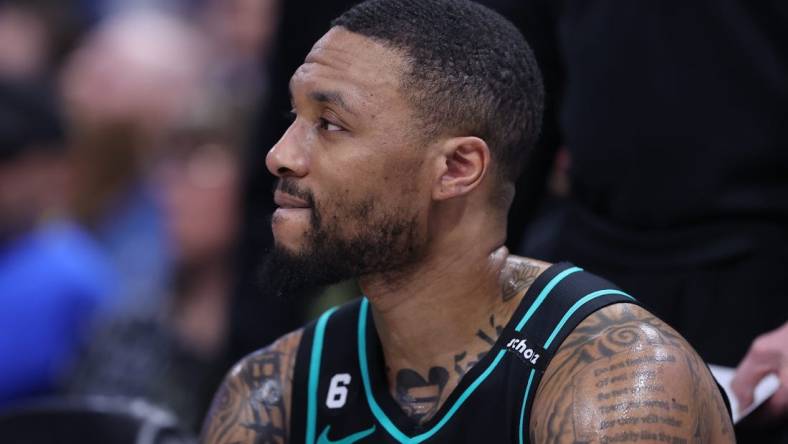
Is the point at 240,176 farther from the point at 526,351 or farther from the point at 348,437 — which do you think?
the point at 526,351

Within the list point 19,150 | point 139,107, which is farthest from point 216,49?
point 19,150

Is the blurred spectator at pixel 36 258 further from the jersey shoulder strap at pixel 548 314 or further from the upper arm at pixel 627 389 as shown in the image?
the upper arm at pixel 627 389

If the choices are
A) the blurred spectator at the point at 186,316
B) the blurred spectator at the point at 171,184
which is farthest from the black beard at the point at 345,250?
the blurred spectator at the point at 171,184

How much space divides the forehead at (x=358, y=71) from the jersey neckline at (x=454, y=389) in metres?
0.46

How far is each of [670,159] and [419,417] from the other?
971 millimetres

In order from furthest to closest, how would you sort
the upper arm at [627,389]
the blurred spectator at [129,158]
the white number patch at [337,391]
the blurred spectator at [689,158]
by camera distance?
the blurred spectator at [129,158], the blurred spectator at [689,158], the white number patch at [337,391], the upper arm at [627,389]

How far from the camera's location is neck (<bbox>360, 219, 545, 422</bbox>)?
278 cm

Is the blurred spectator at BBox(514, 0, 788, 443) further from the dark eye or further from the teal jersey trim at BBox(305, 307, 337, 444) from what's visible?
the dark eye

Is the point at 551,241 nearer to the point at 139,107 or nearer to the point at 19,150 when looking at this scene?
the point at 19,150

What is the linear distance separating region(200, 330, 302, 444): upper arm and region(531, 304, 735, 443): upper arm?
608mm

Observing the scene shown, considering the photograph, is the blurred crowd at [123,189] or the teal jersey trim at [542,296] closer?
the teal jersey trim at [542,296]

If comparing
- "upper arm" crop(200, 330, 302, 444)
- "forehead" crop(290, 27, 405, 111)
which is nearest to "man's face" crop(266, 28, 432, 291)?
"forehead" crop(290, 27, 405, 111)

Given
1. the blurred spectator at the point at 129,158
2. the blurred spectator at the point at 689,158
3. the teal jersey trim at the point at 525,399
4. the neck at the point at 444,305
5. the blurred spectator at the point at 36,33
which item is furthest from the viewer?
the blurred spectator at the point at 36,33

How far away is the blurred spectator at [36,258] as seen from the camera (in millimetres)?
4809
